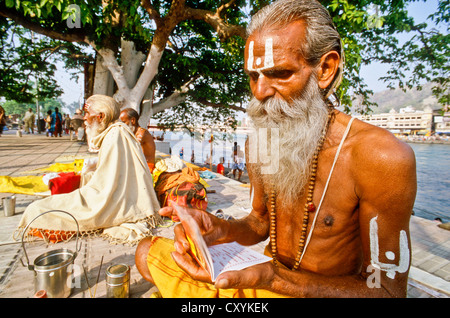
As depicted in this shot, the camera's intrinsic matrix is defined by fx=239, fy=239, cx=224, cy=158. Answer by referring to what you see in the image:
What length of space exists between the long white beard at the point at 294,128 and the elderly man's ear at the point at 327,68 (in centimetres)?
6

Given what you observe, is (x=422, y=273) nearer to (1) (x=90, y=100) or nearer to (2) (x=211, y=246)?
(2) (x=211, y=246)

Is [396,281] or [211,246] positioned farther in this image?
[211,246]

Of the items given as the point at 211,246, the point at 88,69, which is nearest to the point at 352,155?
the point at 211,246

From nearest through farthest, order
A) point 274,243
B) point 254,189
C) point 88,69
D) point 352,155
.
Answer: point 352,155 → point 274,243 → point 254,189 → point 88,69

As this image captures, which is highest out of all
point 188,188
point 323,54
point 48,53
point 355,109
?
point 48,53

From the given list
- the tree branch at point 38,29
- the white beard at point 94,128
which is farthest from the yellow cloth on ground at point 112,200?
the tree branch at point 38,29

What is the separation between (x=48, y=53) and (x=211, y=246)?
1535 centimetres

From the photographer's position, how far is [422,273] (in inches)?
109

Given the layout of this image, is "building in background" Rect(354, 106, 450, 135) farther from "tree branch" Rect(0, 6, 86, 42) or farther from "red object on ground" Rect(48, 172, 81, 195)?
"red object on ground" Rect(48, 172, 81, 195)

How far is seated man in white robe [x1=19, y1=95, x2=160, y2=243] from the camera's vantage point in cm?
312

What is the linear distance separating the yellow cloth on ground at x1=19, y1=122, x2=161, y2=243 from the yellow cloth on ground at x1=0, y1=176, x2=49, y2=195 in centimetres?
262

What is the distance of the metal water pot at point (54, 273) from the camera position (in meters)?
1.91

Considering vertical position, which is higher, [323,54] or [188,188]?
[323,54]

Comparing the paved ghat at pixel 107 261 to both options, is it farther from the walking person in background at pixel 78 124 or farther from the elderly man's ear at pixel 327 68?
the walking person in background at pixel 78 124
